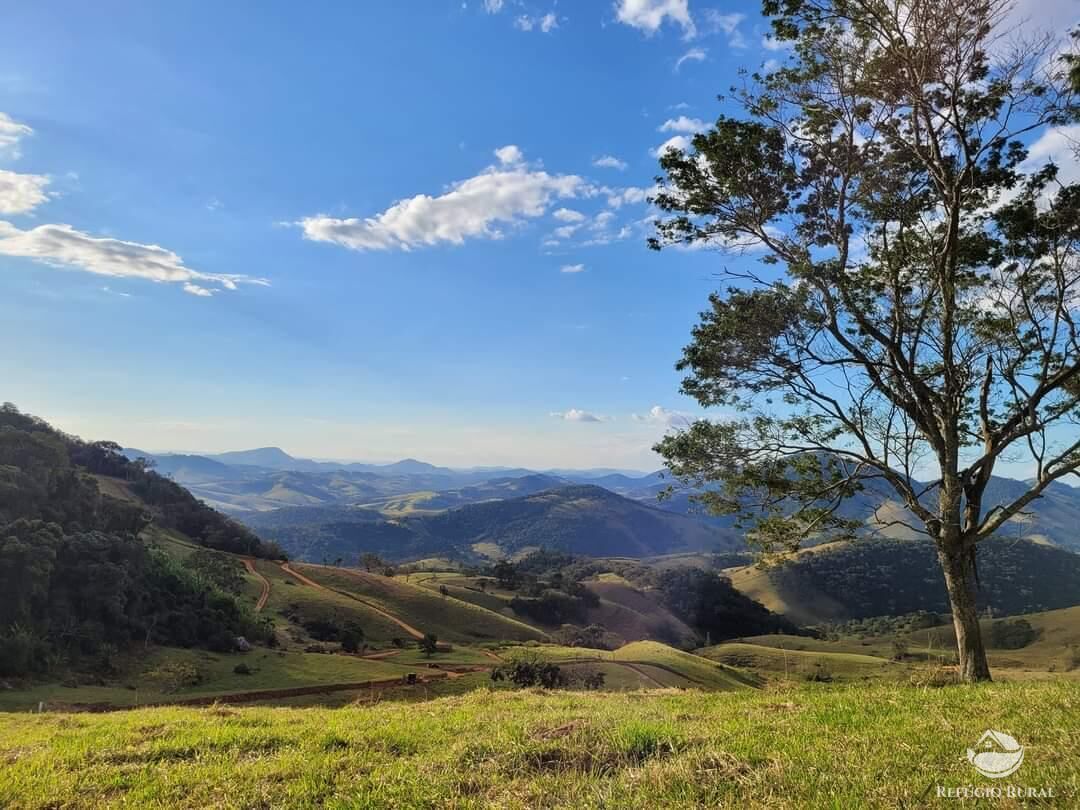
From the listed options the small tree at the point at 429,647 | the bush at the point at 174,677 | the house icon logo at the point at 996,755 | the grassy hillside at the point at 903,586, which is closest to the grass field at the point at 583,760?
the house icon logo at the point at 996,755

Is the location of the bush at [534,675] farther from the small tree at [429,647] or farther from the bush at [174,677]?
the small tree at [429,647]

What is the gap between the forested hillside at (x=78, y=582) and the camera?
53.8 m

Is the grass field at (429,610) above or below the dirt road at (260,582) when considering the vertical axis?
below

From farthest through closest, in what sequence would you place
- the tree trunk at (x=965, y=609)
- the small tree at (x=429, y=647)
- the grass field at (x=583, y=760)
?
1. the small tree at (x=429, y=647)
2. the tree trunk at (x=965, y=609)
3. the grass field at (x=583, y=760)

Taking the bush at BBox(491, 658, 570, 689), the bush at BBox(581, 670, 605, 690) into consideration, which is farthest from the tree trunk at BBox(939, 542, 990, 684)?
the bush at BBox(491, 658, 570, 689)

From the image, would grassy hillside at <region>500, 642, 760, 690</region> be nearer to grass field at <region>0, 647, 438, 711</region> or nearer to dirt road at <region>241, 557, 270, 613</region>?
grass field at <region>0, 647, 438, 711</region>

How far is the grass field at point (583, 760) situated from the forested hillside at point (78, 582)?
174ft

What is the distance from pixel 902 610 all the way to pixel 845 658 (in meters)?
103

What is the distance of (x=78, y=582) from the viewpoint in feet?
203

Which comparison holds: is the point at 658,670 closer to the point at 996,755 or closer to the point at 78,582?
the point at 996,755

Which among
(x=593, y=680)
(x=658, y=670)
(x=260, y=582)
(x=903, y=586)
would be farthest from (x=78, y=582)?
(x=903, y=586)

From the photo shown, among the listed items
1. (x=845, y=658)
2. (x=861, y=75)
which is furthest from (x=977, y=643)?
(x=845, y=658)

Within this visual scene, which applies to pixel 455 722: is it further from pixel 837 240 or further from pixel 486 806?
pixel 837 240

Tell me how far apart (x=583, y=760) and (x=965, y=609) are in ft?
48.3
